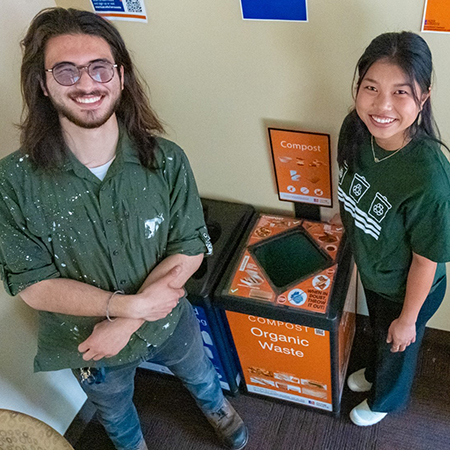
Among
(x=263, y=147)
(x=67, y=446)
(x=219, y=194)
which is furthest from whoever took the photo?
(x=219, y=194)

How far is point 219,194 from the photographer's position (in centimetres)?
180

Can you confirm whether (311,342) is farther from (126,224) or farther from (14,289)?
(14,289)

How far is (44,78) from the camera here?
107 centimetres

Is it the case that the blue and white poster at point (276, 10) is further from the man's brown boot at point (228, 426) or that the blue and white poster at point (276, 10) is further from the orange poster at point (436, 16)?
the man's brown boot at point (228, 426)

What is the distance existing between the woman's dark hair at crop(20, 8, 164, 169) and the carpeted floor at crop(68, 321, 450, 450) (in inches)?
44.5

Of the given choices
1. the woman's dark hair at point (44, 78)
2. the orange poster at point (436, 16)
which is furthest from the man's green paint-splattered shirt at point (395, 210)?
the woman's dark hair at point (44, 78)

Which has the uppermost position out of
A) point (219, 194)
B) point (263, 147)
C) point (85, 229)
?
point (85, 229)

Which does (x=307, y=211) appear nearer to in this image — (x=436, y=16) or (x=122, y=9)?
(x=436, y=16)

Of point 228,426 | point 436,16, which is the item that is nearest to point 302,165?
point 436,16

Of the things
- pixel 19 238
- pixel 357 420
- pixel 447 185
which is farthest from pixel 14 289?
pixel 357 420

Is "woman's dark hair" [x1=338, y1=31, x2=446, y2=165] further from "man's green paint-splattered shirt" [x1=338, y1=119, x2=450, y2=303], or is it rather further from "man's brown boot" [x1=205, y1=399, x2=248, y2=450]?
"man's brown boot" [x1=205, y1=399, x2=248, y2=450]

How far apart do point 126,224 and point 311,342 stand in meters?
0.71

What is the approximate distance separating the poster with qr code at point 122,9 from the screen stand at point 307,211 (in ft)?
2.60

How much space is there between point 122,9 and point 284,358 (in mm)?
1218
